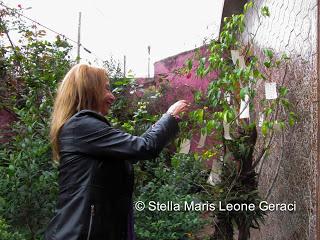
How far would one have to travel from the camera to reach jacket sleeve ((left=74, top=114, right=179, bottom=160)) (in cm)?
160

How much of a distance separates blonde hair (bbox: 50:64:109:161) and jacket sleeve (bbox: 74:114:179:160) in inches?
5.3

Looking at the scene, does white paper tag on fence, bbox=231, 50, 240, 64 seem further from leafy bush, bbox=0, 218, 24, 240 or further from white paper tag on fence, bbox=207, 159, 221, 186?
leafy bush, bbox=0, 218, 24, 240

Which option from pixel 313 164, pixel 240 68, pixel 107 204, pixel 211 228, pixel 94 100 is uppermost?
pixel 240 68

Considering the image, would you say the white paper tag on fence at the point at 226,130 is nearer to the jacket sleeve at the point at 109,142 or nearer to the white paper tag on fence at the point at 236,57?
the white paper tag on fence at the point at 236,57

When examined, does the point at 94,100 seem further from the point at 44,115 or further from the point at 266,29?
the point at 266,29

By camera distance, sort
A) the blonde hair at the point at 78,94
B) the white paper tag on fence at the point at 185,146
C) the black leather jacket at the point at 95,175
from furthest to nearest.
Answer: the white paper tag on fence at the point at 185,146, the blonde hair at the point at 78,94, the black leather jacket at the point at 95,175

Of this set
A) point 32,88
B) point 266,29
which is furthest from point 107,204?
point 266,29

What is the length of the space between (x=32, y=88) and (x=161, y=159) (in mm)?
1334

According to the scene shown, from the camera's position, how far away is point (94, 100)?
1.76 m

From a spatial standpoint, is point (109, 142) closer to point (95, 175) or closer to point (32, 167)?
point (95, 175)

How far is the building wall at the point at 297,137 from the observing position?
2584 mm

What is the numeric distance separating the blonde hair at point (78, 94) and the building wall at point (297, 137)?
4.58 ft

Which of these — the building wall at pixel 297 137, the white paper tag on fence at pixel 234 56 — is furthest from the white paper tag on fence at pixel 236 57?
the building wall at pixel 297 137

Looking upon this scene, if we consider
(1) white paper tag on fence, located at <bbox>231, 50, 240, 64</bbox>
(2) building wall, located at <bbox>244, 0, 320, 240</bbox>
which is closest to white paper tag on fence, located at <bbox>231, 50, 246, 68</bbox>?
(1) white paper tag on fence, located at <bbox>231, 50, 240, 64</bbox>
